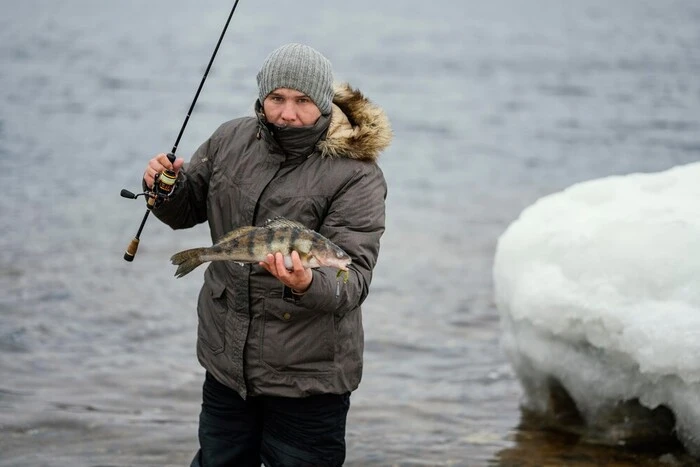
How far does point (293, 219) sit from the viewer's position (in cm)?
425

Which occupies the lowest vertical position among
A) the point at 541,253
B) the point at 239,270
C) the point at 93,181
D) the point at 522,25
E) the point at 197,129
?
the point at 239,270

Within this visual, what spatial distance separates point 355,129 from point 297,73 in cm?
35

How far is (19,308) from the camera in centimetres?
972

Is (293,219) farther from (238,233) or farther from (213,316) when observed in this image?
(213,316)

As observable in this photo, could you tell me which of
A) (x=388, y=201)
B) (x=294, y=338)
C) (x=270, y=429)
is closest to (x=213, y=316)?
(x=294, y=338)

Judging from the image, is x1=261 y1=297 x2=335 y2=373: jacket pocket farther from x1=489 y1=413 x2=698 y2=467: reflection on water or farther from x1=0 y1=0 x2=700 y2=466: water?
x1=489 y1=413 x2=698 y2=467: reflection on water

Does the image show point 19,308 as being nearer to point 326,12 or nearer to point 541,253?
point 541,253

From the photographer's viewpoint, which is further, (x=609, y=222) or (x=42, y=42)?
(x=42, y=42)

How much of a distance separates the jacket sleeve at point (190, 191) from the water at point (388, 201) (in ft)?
8.11

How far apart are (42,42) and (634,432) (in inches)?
1024

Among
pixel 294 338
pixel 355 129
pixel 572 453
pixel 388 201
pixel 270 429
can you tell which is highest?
pixel 388 201

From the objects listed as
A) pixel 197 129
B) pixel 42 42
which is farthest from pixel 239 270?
pixel 42 42

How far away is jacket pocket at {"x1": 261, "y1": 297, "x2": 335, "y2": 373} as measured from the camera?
431cm

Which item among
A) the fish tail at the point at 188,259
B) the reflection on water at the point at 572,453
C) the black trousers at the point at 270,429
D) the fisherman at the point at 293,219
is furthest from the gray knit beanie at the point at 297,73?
the reflection on water at the point at 572,453
